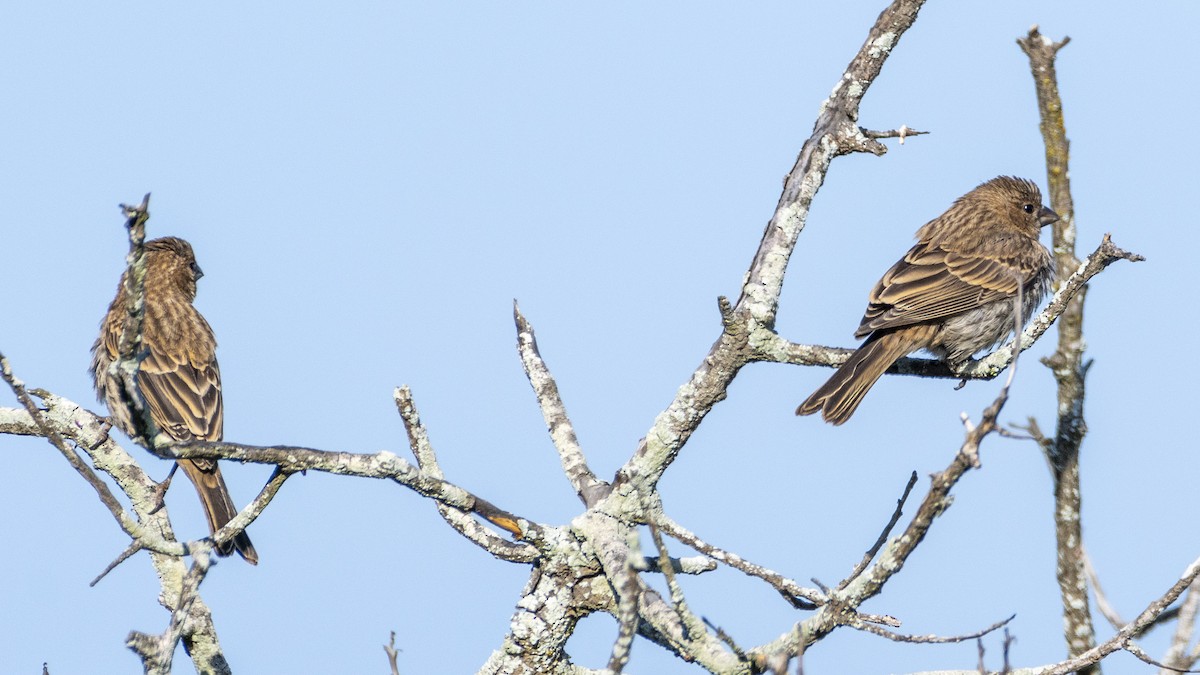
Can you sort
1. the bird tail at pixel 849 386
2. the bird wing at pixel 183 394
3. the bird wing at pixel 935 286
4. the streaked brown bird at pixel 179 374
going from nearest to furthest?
the bird tail at pixel 849 386
the streaked brown bird at pixel 179 374
the bird wing at pixel 183 394
the bird wing at pixel 935 286

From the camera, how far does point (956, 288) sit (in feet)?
26.9

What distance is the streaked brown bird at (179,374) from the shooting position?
23.3 feet

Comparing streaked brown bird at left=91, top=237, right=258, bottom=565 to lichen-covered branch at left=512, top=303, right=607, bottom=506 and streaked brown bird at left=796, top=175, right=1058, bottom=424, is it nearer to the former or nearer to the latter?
lichen-covered branch at left=512, top=303, right=607, bottom=506

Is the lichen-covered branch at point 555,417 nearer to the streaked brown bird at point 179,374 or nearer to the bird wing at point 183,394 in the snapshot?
the streaked brown bird at point 179,374

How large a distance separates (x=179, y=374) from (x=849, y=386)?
3880 millimetres

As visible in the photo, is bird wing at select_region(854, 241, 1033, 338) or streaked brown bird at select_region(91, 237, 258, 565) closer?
streaked brown bird at select_region(91, 237, 258, 565)

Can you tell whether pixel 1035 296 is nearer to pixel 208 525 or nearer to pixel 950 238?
pixel 950 238

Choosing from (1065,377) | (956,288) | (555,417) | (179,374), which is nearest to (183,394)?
(179,374)

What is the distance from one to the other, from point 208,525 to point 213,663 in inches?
90.1

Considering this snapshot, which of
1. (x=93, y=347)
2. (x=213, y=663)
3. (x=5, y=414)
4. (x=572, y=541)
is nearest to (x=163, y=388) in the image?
(x=93, y=347)

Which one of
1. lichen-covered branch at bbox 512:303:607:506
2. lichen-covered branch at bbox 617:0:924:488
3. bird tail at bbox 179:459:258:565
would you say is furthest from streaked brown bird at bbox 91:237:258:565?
lichen-covered branch at bbox 617:0:924:488

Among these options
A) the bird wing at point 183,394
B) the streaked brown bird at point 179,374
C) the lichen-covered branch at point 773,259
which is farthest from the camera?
the bird wing at point 183,394

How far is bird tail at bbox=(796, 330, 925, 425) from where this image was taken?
6.96 metres

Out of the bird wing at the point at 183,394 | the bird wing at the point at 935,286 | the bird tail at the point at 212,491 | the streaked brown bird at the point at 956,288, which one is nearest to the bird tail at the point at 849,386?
the streaked brown bird at the point at 956,288
